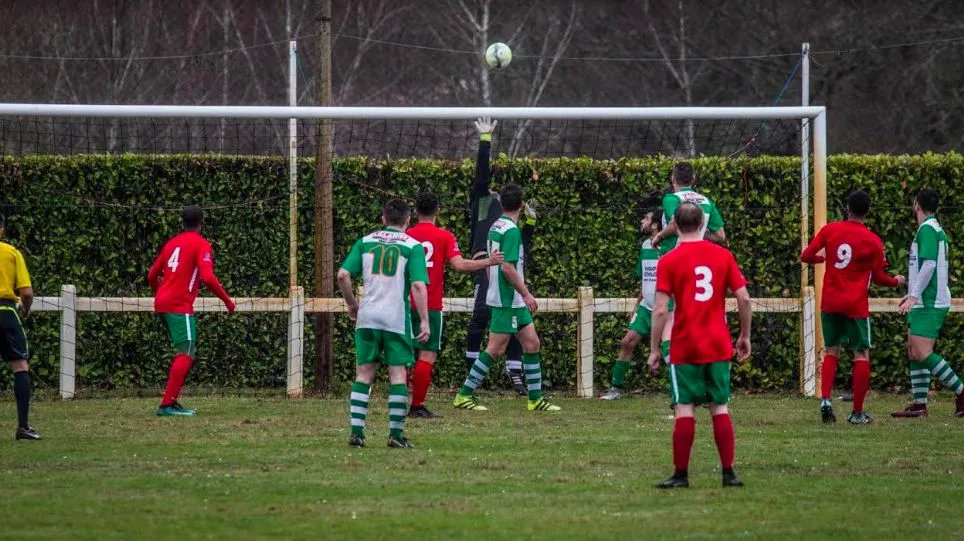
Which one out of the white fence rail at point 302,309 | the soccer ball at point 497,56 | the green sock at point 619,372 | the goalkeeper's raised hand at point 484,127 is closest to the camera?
the goalkeeper's raised hand at point 484,127

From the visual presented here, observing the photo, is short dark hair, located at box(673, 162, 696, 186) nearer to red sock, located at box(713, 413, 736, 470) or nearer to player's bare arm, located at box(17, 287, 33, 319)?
red sock, located at box(713, 413, 736, 470)

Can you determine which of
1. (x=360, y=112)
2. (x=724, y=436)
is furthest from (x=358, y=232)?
(x=724, y=436)

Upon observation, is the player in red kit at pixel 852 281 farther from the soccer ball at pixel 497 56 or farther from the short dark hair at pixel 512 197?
the soccer ball at pixel 497 56

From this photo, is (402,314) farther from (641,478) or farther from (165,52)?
(165,52)

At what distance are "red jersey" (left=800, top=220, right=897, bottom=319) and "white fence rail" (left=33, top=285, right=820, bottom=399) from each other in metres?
3.19

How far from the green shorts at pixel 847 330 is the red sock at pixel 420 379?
11.6ft

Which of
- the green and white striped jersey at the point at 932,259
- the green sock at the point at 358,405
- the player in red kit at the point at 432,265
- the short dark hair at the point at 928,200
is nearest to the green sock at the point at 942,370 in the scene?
the green and white striped jersey at the point at 932,259

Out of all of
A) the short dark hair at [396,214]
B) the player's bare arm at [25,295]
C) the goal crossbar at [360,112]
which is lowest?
the player's bare arm at [25,295]

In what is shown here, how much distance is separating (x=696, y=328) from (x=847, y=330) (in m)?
4.29

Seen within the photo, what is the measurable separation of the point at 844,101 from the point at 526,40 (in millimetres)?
7686

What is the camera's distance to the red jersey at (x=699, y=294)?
8.37 m

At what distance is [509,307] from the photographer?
42.9 ft

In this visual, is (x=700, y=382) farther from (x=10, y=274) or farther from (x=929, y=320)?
(x=10, y=274)

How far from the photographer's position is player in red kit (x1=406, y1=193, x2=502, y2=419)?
12.2 m
